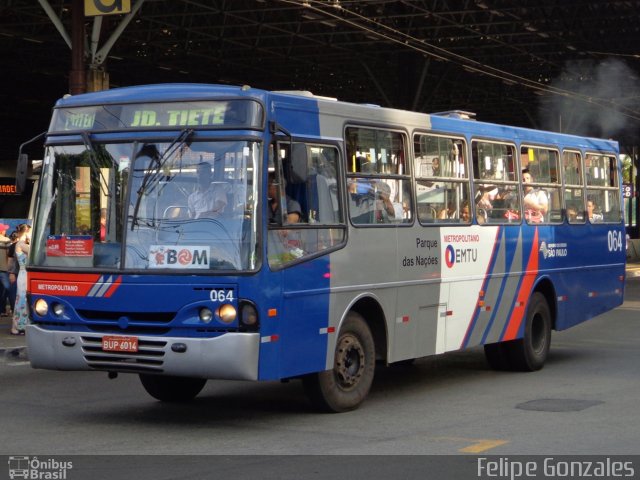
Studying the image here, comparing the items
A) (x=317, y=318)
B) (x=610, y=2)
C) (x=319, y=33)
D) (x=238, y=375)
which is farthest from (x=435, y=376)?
(x=319, y=33)

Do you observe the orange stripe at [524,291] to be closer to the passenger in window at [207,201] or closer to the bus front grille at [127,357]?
the passenger in window at [207,201]

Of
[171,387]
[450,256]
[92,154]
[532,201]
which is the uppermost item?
[92,154]

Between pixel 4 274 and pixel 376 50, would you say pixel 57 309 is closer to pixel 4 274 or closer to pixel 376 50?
pixel 4 274

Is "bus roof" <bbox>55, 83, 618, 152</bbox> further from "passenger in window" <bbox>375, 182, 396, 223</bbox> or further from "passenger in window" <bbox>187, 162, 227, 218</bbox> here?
"passenger in window" <bbox>187, 162, 227, 218</bbox>

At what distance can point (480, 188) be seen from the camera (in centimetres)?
1310

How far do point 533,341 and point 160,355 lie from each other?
6.17m

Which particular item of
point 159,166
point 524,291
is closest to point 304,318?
point 159,166

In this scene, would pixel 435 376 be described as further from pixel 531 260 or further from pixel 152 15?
pixel 152 15

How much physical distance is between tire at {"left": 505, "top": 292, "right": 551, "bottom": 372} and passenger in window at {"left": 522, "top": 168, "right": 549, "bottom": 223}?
951 millimetres

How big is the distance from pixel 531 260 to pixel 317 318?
189 inches

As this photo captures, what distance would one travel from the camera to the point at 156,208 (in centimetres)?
954

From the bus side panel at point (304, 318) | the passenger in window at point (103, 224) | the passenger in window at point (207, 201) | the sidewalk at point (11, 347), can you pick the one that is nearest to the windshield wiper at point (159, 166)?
the passenger in window at point (103, 224)

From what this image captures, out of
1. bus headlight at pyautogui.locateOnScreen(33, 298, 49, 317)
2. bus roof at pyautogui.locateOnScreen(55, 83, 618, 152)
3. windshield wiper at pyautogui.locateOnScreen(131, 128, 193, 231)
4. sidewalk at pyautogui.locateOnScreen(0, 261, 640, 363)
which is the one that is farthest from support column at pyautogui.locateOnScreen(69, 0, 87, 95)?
windshield wiper at pyautogui.locateOnScreen(131, 128, 193, 231)

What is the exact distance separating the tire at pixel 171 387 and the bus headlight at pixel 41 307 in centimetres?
154
